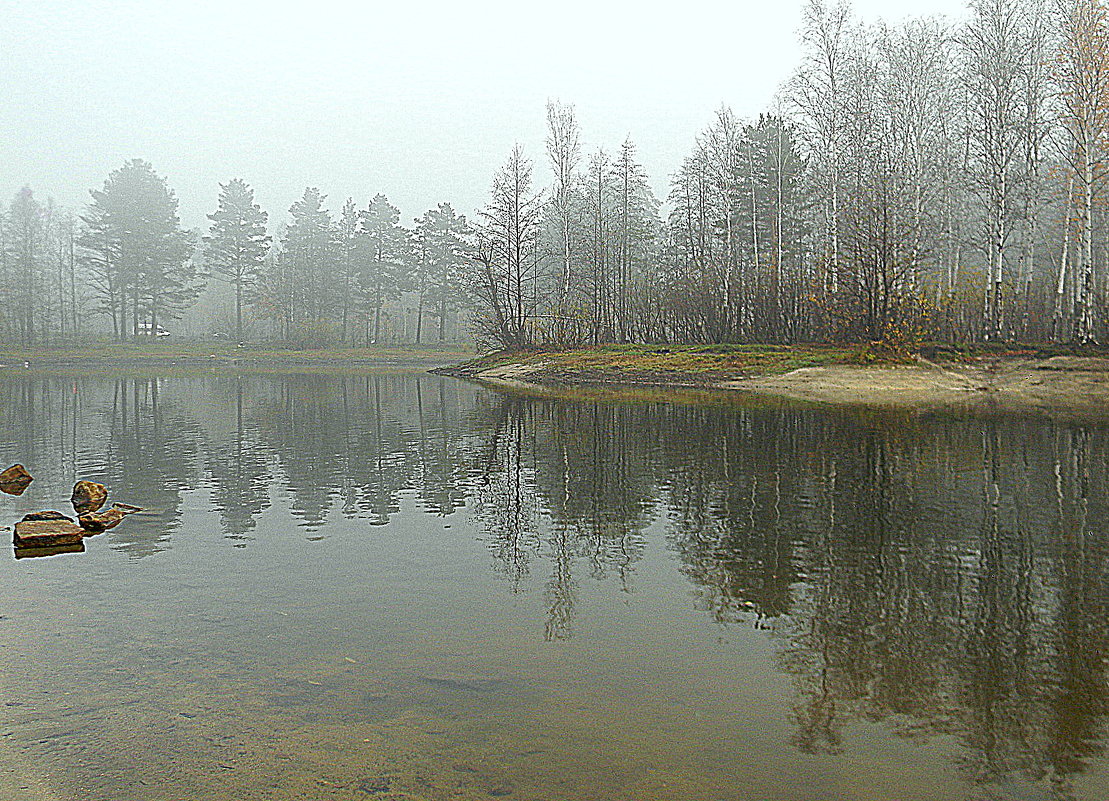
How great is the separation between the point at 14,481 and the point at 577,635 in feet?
31.8

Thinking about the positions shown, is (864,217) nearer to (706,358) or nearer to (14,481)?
(706,358)

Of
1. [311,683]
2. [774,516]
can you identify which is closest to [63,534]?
[311,683]

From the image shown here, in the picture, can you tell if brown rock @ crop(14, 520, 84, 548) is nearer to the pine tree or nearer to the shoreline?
the shoreline

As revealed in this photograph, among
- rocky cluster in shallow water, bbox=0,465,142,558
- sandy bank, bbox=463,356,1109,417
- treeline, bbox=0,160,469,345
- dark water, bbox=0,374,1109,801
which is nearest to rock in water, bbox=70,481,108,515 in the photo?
rocky cluster in shallow water, bbox=0,465,142,558

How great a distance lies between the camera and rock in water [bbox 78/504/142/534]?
29.7 feet

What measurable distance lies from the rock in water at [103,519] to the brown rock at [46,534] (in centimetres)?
29

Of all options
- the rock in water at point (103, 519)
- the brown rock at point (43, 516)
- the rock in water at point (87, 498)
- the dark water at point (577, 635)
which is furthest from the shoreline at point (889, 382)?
the brown rock at point (43, 516)

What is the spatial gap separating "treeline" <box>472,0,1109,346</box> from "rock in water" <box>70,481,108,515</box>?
23760mm

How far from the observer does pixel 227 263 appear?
7312cm

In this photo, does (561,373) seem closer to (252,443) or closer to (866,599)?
(252,443)

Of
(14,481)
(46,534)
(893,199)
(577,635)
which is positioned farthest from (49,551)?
(893,199)

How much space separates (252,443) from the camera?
16484 millimetres

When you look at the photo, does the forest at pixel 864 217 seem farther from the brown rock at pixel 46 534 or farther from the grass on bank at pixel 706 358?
the brown rock at pixel 46 534

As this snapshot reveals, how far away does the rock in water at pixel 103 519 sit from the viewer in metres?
9.06
